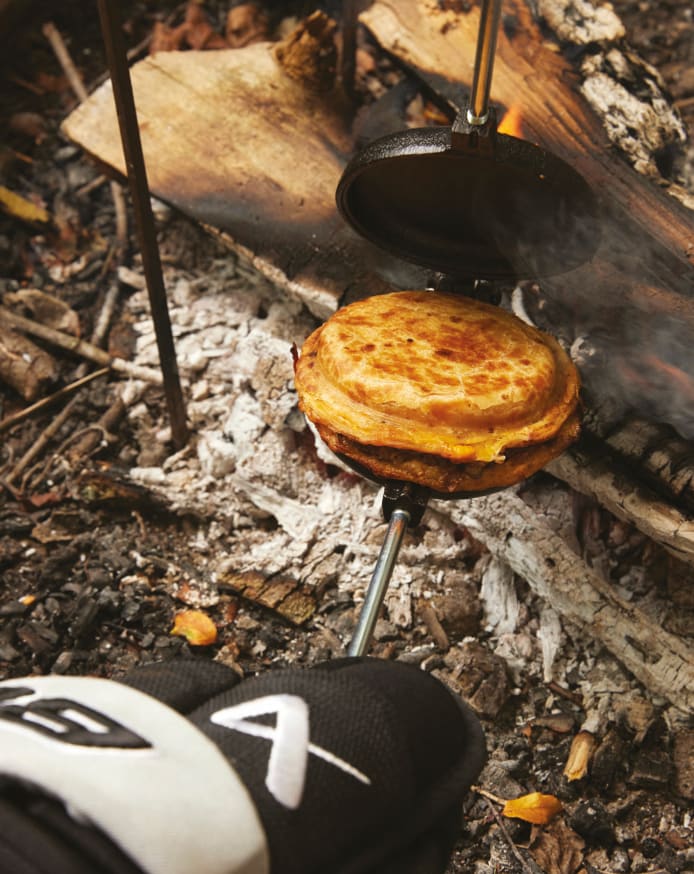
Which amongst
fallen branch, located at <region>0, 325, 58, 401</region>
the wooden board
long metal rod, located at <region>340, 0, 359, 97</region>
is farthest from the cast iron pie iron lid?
fallen branch, located at <region>0, 325, 58, 401</region>

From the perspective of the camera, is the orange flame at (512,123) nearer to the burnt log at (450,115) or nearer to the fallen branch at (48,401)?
the burnt log at (450,115)

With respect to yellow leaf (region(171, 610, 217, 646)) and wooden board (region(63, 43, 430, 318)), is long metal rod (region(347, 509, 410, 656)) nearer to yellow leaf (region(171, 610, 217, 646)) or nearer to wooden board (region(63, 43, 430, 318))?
yellow leaf (region(171, 610, 217, 646))

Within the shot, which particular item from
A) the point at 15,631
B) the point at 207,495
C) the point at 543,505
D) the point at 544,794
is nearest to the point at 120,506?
the point at 207,495

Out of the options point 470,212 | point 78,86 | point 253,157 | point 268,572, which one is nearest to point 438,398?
point 470,212

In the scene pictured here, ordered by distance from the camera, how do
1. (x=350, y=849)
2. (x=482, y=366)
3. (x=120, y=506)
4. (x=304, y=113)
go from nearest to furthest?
(x=350, y=849)
(x=482, y=366)
(x=120, y=506)
(x=304, y=113)

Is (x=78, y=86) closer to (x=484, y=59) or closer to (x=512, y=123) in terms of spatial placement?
(x=512, y=123)

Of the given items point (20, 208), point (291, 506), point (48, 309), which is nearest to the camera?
point (291, 506)

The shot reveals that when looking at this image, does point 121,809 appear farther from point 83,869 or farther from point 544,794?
point 544,794
